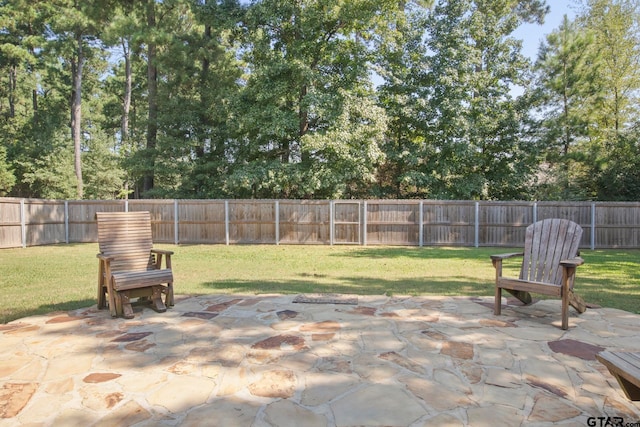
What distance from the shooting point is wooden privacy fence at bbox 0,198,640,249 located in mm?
14484

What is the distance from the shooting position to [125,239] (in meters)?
5.46

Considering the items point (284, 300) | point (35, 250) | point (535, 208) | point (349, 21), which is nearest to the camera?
point (284, 300)

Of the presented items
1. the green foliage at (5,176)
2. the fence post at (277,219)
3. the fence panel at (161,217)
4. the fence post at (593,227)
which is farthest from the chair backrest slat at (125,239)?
the green foliage at (5,176)

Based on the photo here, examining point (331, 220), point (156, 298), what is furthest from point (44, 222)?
point (156, 298)

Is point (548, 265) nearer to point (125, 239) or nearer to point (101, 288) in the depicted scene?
point (125, 239)

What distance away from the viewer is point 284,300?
561 cm

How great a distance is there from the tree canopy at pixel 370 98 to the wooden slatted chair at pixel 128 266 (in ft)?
35.2

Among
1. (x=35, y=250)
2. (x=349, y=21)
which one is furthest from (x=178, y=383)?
(x=349, y=21)

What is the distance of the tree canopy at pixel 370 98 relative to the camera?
16734 millimetres

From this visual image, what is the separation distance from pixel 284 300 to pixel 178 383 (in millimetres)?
2645

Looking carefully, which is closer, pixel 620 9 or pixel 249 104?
pixel 249 104

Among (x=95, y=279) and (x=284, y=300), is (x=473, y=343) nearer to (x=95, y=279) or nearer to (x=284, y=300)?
(x=284, y=300)

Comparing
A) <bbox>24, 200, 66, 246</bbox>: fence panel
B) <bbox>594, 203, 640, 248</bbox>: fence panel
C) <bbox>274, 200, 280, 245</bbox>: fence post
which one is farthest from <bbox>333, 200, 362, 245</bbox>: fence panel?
<bbox>24, 200, 66, 246</bbox>: fence panel

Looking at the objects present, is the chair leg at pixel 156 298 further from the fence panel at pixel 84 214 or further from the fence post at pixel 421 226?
the fence panel at pixel 84 214
